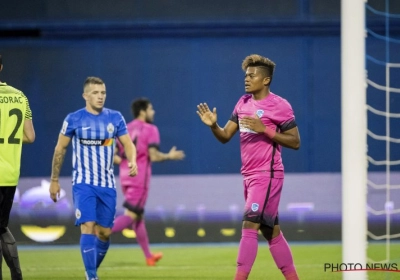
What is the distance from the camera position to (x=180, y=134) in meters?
14.3

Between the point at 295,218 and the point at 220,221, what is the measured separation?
99 centimetres

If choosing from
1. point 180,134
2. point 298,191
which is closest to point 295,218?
point 298,191

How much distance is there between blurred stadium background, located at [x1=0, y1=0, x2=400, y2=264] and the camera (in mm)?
14219

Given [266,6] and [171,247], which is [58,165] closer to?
[171,247]

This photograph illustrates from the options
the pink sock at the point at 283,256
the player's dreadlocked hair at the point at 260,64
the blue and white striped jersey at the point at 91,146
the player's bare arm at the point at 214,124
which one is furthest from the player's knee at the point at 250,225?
the blue and white striped jersey at the point at 91,146

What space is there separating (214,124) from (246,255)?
2.88 ft

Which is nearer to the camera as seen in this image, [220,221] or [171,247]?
[171,247]

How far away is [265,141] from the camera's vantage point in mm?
6082

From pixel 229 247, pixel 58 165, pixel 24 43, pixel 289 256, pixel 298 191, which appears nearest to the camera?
pixel 289 256

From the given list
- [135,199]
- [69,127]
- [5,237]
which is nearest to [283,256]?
[5,237]

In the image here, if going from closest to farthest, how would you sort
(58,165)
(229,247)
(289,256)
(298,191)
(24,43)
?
(289,256) < (58,165) < (229,247) < (298,191) < (24,43)

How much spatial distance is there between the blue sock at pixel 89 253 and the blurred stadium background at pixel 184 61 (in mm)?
7492

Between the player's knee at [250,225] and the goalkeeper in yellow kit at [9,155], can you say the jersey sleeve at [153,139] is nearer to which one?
the goalkeeper in yellow kit at [9,155]

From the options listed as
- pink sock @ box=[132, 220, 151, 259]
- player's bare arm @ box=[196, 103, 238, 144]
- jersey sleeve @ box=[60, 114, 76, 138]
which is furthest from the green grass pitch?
player's bare arm @ box=[196, 103, 238, 144]
